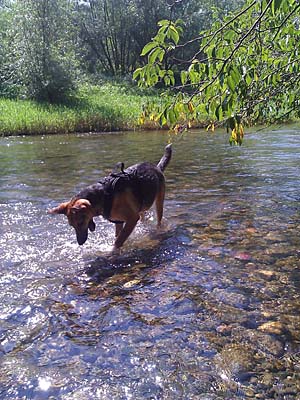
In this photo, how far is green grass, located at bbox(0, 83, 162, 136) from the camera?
927 inches

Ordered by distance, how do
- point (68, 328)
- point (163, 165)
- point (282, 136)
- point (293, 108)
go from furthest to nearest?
point (282, 136), point (163, 165), point (293, 108), point (68, 328)

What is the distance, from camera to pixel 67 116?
25.4m

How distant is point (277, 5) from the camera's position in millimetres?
2861

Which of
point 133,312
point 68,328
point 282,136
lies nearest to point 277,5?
point 133,312

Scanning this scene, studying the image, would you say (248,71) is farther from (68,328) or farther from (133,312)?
(68,328)

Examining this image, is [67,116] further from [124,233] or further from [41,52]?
[124,233]

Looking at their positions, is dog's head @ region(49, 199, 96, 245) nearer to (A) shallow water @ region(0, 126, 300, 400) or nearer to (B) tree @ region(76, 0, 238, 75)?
(A) shallow water @ region(0, 126, 300, 400)

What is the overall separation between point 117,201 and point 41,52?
29599mm

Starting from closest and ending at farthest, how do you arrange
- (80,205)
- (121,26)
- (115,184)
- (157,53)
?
(157,53) → (80,205) → (115,184) → (121,26)

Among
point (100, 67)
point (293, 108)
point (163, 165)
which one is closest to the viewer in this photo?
point (293, 108)

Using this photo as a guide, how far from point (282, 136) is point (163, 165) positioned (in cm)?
1268

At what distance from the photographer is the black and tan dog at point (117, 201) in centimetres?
501

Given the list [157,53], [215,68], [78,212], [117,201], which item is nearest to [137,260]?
[117,201]

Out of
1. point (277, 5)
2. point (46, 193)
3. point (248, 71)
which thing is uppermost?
point (277, 5)
